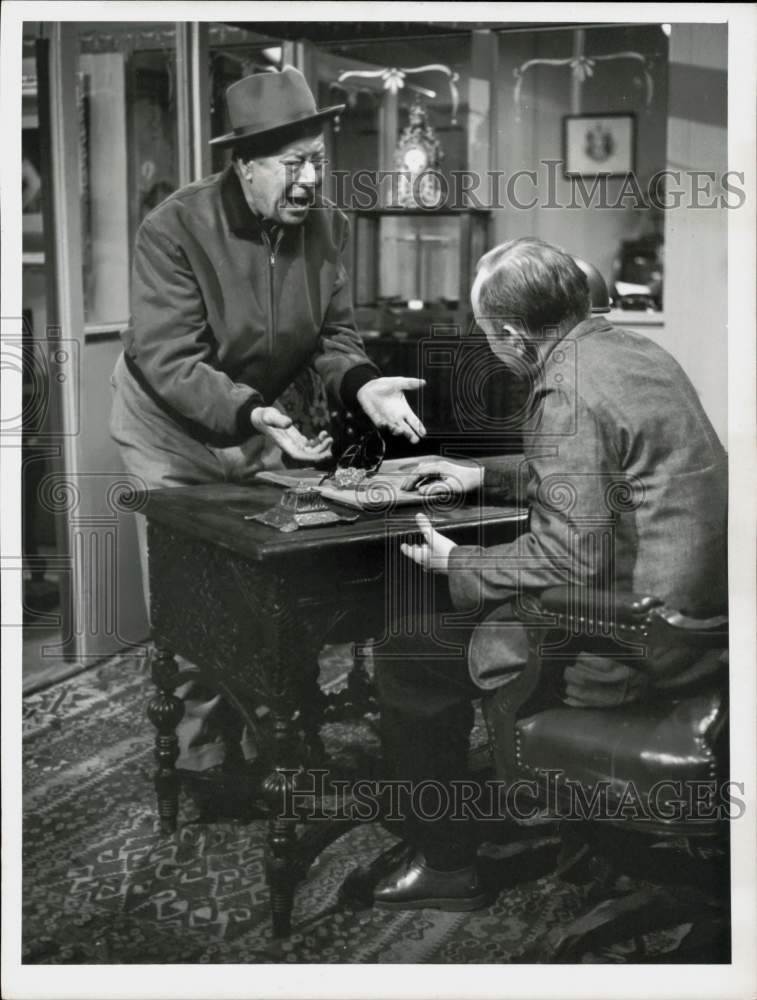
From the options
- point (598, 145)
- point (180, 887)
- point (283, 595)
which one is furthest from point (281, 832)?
point (598, 145)

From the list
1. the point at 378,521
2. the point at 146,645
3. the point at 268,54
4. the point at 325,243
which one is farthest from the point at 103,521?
the point at 268,54

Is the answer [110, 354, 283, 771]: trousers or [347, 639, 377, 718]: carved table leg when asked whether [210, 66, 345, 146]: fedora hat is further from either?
[347, 639, 377, 718]: carved table leg

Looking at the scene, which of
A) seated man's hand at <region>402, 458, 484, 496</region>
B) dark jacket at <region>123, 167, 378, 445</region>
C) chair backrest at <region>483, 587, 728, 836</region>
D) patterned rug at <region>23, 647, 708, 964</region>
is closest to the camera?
chair backrest at <region>483, 587, 728, 836</region>

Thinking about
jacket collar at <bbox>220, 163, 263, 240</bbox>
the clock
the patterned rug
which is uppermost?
the clock

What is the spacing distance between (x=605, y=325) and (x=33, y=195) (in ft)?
4.74

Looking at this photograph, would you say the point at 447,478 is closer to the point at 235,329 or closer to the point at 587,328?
the point at 587,328

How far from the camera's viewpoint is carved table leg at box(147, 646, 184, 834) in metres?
2.81

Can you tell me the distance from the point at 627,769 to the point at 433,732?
45 cm

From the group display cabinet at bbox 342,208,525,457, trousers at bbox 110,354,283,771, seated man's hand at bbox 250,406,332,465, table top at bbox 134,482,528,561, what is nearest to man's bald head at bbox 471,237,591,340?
display cabinet at bbox 342,208,525,457

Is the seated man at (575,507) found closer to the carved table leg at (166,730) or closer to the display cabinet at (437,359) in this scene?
the display cabinet at (437,359)

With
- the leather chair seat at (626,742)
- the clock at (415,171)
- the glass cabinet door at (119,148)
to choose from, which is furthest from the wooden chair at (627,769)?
the glass cabinet door at (119,148)

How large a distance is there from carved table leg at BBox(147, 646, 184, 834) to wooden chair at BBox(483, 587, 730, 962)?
2.70 feet

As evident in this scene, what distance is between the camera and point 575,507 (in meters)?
2.47

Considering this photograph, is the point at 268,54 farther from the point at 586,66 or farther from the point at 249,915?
the point at 249,915
